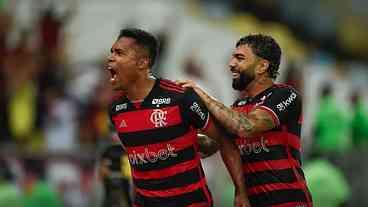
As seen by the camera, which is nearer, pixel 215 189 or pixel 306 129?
pixel 215 189

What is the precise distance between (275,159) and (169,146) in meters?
0.73

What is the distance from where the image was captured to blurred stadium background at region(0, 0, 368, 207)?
15.2 meters

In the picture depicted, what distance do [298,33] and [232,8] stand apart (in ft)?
6.56

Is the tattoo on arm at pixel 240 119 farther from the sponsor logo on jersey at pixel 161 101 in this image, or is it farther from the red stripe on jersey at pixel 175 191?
the red stripe on jersey at pixel 175 191

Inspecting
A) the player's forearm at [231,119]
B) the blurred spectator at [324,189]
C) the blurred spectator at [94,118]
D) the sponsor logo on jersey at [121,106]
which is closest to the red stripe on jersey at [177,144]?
the player's forearm at [231,119]

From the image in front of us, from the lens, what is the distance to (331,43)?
24.9 meters

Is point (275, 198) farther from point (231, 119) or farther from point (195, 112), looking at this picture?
point (195, 112)

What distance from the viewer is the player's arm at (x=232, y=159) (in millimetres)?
7875

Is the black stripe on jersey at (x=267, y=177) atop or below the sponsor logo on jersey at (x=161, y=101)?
below

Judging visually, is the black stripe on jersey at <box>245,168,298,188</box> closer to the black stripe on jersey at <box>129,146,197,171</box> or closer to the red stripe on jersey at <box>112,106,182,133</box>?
the black stripe on jersey at <box>129,146,197,171</box>

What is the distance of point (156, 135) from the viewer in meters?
7.94

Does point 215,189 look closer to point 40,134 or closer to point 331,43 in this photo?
point 40,134

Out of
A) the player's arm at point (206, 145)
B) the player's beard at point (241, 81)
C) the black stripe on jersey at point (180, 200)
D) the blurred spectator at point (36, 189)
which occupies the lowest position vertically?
the blurred spectator at point (36, 189)

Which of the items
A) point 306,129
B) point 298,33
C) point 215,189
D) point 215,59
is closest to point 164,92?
point 215,189
